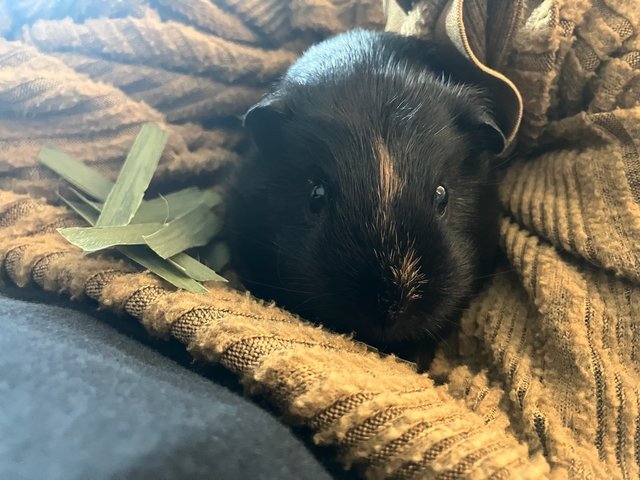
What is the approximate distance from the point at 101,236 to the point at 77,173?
36 centimetres

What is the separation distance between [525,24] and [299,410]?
84cm

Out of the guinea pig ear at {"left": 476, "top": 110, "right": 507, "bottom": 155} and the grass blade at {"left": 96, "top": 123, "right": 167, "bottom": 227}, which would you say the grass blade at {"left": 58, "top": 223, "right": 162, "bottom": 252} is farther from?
the guinea pig ear at {"left": 476, "top": 110, "right": 507, "bottom": 155}

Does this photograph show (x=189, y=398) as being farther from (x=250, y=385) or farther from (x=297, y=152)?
(x=297, y=152)

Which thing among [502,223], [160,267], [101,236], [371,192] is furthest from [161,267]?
[502,223]

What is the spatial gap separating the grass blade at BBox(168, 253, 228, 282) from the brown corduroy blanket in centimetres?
6

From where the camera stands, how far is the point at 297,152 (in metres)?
1.18

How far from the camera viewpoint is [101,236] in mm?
967

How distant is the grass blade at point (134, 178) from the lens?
1116 mm

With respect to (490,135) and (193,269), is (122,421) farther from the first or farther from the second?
(490,135)

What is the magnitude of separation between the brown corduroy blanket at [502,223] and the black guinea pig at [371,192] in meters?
0.07

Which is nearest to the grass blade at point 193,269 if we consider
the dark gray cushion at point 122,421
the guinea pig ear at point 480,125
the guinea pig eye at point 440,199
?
the dark gray cushion at point 122,421

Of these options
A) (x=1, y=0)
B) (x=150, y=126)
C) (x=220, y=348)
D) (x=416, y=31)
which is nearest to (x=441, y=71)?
(x=416, y=31)

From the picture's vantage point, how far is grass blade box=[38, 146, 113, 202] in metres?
1.24

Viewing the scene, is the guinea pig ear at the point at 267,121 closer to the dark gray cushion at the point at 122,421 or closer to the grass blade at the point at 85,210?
the grass blade at the point at 85,210
